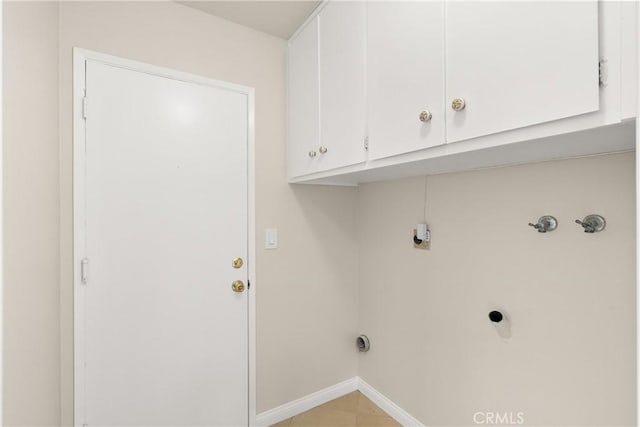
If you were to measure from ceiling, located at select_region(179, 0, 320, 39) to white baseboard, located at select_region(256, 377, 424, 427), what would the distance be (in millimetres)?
2163

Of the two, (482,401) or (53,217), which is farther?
(482,401)

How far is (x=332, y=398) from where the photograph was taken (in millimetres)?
2035

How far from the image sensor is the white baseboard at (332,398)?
1.79 meters

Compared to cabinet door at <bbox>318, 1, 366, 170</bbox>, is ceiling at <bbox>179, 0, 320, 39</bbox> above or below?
above

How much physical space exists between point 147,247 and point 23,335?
0.64 meters

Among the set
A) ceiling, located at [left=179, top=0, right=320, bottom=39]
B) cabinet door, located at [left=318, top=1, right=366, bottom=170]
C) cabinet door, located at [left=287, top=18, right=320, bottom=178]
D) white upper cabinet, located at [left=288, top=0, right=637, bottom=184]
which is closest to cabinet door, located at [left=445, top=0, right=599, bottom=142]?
white upper cabinet, located at [left=288, top=0, right=637, bottom=184]

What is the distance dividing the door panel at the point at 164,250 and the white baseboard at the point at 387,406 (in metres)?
0.78

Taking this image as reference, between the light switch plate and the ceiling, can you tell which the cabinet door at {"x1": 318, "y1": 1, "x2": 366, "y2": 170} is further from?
the light switch plate

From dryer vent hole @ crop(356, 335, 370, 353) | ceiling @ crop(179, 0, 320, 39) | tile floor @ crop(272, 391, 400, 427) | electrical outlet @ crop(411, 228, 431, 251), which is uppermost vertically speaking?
ceiling @ crop(179, 0, 320, 39)

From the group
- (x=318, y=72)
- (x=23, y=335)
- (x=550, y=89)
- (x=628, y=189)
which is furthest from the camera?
(x=318, y=72)

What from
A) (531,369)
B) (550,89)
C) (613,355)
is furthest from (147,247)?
(613,355)

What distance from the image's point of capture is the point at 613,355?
3.43 ft

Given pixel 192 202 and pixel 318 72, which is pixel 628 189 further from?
pixel 192 202

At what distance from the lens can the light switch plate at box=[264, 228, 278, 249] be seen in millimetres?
1802
